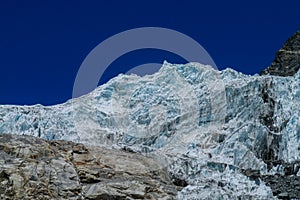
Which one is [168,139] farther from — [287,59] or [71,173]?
[71,173]

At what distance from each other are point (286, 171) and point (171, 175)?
450 inches

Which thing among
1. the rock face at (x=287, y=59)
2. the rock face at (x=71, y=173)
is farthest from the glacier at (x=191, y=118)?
the rock face at (x=287, y=59)

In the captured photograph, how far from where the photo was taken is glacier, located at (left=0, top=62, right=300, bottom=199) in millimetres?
32625

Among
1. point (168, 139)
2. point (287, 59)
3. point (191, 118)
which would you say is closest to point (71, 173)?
point (168, 139)

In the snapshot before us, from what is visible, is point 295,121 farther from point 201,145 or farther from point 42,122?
point 42,122

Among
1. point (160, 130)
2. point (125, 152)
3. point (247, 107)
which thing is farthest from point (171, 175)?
point (160, 130)

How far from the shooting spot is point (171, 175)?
19.5m

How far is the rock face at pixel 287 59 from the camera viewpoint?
52625 millimetres

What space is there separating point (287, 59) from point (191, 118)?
1712cm

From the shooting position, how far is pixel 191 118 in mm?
45344

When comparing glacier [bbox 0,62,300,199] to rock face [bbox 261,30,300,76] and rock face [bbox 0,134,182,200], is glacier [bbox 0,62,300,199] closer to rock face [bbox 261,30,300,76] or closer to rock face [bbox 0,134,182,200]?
rock face [bbox 0,134,182,200]

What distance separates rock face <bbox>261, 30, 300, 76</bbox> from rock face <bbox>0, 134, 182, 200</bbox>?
3555cm

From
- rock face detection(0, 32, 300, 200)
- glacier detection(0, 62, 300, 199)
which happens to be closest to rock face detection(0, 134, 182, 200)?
rock face detection(0, 32, 300, 200)

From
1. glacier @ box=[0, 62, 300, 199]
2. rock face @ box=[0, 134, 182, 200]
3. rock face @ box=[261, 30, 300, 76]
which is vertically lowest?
rock face @ box=[0, 134, 182, 200]
